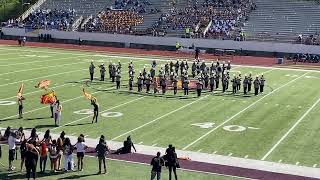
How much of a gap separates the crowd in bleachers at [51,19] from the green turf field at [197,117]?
27.2m

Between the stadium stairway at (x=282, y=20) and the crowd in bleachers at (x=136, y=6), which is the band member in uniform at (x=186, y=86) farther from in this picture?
the crowd in bleachers at (x=136, y=6)

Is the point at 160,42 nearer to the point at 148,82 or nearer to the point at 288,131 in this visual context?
the point at 148,82

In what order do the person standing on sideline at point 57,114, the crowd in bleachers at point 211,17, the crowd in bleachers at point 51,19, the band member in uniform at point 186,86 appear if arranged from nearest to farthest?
the person standing on sideline at point 57,114, the band member in uniform at point 186,86, the crowd in bleachers at point 211,17, the crowd in bleachers at point 51,19

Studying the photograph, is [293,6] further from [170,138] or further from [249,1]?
[170,138]

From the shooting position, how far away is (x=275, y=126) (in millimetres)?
21375

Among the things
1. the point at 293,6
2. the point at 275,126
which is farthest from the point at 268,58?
the point at 275,126

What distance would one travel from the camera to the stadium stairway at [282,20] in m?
52.0

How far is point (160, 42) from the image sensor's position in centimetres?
5406

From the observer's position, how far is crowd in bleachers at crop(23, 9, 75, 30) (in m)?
61.4

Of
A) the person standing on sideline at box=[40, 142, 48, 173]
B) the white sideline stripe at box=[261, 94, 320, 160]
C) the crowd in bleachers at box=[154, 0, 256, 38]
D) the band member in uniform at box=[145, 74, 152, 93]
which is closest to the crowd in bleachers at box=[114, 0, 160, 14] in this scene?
the crowd in bleachers at box=[154, 0, 256, 38]

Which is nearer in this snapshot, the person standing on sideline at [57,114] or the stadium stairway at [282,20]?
the person standing on sideline at [57,114]

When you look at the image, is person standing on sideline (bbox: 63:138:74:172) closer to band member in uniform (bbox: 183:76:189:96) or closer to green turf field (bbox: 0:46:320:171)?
green turf field (bbox: 0:46:320:171)

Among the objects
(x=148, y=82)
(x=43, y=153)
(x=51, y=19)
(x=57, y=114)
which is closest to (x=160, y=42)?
(x=51, y=19)

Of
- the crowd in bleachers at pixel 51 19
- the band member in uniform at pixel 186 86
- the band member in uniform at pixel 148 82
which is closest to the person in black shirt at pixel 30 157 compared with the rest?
the band member in uniform at pixel 186 86
